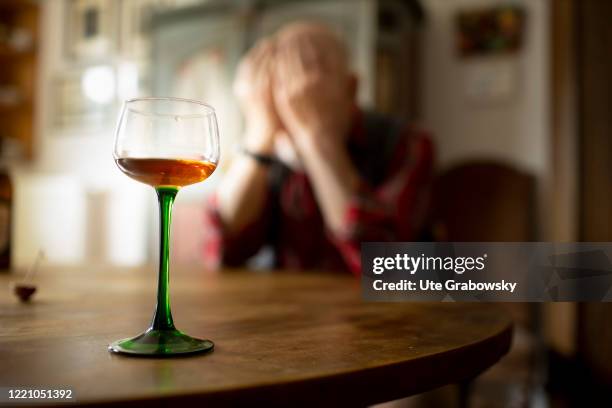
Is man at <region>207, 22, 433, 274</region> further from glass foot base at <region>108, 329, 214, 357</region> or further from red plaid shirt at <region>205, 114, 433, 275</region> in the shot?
glass foot base at <region>108, 329, 214, 357</region>

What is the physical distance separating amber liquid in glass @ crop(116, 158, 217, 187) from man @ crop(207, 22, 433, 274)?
29.2 inches

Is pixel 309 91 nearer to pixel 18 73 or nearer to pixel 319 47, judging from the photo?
pixel 319 47

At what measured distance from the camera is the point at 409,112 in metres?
2.44

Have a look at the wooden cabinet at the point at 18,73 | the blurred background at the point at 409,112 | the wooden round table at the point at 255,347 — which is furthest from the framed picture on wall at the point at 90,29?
the wooden round table at the point at 255,347

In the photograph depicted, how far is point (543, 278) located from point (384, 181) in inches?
29.6

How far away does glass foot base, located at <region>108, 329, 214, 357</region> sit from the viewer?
0.39m

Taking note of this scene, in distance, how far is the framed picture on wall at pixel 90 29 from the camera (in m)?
3.56

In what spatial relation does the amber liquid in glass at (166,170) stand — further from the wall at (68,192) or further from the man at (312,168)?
the wall at (68,192)

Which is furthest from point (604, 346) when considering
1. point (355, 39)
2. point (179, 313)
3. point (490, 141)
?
point (179, 313)

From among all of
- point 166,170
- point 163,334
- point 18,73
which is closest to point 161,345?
point 163,334

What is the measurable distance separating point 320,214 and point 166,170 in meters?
1.04

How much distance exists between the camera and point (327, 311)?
641 millimetres

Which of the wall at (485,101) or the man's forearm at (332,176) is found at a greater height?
the wall at (485,101)

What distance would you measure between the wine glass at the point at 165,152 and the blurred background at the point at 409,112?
1.59 ft
